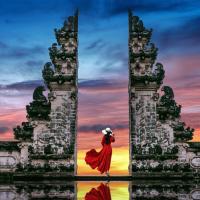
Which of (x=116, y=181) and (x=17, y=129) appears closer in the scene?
(x=116, y=181)

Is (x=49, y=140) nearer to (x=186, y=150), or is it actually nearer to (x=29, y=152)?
(x=29, y=152)

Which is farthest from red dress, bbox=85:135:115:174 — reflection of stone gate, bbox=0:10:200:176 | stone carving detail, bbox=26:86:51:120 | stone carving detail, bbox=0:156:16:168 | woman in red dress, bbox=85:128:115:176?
stone carving detail, bbox=0:156:16:168

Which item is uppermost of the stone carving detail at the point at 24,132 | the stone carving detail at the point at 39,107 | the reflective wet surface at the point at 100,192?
the stone carving detail at the point at 39,107

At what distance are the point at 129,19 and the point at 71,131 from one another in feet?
19.5

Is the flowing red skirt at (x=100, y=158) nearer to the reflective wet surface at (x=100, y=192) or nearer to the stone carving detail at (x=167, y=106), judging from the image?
the stone carving detail at (x=167, y=106)

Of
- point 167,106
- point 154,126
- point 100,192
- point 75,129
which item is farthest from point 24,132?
point 100,192

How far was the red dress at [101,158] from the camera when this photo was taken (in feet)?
74.2

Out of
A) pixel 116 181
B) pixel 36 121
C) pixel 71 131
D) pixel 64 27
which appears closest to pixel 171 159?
pixel 116 181

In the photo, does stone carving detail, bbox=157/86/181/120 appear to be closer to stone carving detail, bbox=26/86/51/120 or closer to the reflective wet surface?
stone carving detail, bbox=26/86/51/120

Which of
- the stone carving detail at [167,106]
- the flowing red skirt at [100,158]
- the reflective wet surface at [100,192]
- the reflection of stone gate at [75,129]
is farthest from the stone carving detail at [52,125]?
the reflective wet surface at [100,192]

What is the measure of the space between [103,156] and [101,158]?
130 mm

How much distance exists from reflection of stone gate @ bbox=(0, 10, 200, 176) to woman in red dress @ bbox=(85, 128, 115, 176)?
739mm

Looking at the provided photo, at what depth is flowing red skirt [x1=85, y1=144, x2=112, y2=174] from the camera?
2264 centimetres

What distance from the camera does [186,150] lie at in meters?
23.2
